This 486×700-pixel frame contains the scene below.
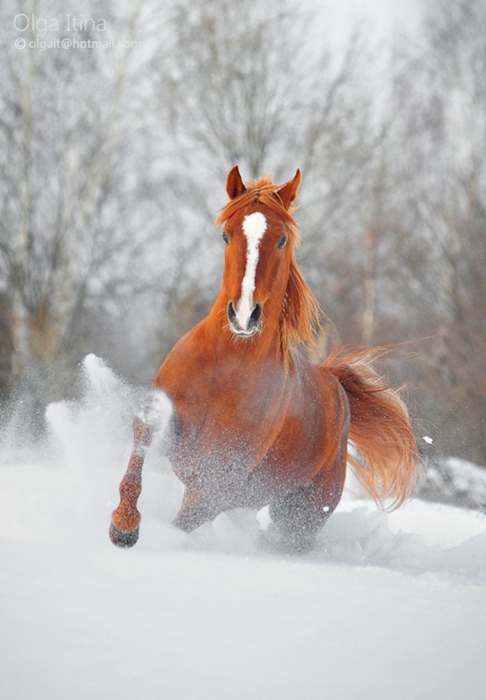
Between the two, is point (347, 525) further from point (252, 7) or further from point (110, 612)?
point (252, 7)

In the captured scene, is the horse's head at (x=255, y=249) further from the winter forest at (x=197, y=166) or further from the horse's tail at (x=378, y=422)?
the winter forest at (x=197, y=166)

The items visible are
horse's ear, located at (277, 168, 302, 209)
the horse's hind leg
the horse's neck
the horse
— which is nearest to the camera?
the horse

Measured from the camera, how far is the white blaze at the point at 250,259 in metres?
3.24

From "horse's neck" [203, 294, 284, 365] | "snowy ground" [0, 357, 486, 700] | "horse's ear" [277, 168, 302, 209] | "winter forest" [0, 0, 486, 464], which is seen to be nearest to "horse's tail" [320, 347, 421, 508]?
"snowy ground" [0, 357, 486, 700]

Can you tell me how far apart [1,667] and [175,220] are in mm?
12678

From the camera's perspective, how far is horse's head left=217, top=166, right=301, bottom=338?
3275mm

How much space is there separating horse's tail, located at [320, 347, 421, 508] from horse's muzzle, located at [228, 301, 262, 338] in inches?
50.9

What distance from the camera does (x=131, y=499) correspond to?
337cm

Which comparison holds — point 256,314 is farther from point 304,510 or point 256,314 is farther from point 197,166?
point 197,166

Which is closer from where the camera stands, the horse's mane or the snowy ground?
the snowy ground

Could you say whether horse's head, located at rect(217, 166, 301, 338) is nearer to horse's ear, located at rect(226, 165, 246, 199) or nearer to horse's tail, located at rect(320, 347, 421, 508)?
horse's ear, located at rect(226, 165, 246, 199)

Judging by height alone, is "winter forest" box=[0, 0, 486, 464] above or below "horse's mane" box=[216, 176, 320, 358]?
above

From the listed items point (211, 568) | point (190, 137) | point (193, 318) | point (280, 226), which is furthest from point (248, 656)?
point (190, 137)

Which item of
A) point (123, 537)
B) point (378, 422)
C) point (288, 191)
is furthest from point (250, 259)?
point (378, 422)
